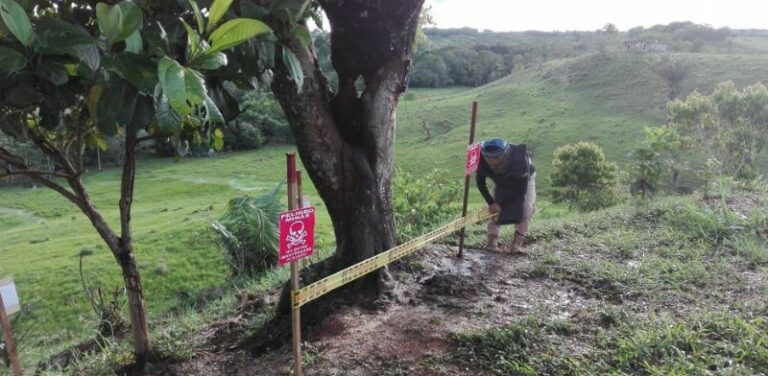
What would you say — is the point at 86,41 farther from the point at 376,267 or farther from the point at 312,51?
the point at 376,267

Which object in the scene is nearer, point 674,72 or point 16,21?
point 16,21

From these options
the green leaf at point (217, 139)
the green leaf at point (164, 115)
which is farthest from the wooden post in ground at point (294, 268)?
the green leaf at point (164, 115)

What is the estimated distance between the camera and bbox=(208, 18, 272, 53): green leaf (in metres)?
1.77

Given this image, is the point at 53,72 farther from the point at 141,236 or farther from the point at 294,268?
the point at 141,236

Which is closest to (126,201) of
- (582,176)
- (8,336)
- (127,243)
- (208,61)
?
(127,243)

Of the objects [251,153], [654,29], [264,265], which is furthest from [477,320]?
[654,29]

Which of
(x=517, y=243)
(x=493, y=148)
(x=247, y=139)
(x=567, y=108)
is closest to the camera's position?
(x=493, y=148)

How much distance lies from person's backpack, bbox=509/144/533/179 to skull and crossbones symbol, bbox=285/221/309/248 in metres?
3.14

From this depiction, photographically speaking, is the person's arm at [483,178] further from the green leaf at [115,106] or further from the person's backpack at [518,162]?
the green leaf at [115,106]

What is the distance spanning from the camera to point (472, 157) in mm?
5008

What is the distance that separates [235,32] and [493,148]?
3894 millimetres

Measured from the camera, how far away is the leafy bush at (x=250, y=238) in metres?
7.50

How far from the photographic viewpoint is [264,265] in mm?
7586

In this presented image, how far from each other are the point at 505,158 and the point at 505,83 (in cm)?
5922
